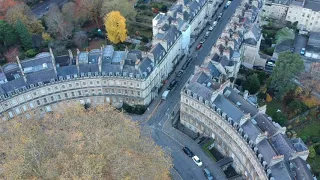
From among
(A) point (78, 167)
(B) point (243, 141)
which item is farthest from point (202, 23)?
(A) point (78, 167)

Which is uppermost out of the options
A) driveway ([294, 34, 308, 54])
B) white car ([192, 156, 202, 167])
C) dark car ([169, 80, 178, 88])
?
driveway ([294, 34, 308, 54])

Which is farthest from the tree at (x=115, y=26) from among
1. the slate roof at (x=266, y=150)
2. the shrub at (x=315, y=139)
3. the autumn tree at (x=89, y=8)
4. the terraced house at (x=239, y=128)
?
the shrub at (x=315, y=139)

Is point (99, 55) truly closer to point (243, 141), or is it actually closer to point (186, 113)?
point (186, 113)

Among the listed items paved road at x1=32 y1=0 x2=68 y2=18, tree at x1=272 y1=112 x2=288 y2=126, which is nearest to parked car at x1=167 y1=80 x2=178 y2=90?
tree at x1=272 y1=112 x2=288 y2=126

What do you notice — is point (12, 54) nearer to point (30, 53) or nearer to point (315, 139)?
point (30, 53)

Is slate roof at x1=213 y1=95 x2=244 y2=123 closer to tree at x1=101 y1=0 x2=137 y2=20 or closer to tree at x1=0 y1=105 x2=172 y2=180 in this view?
tree at x1=0 y1=105 x2=172 y2=180

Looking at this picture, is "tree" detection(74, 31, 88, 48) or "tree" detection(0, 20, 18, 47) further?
"tree" detection(74, 31, 88, 48)
